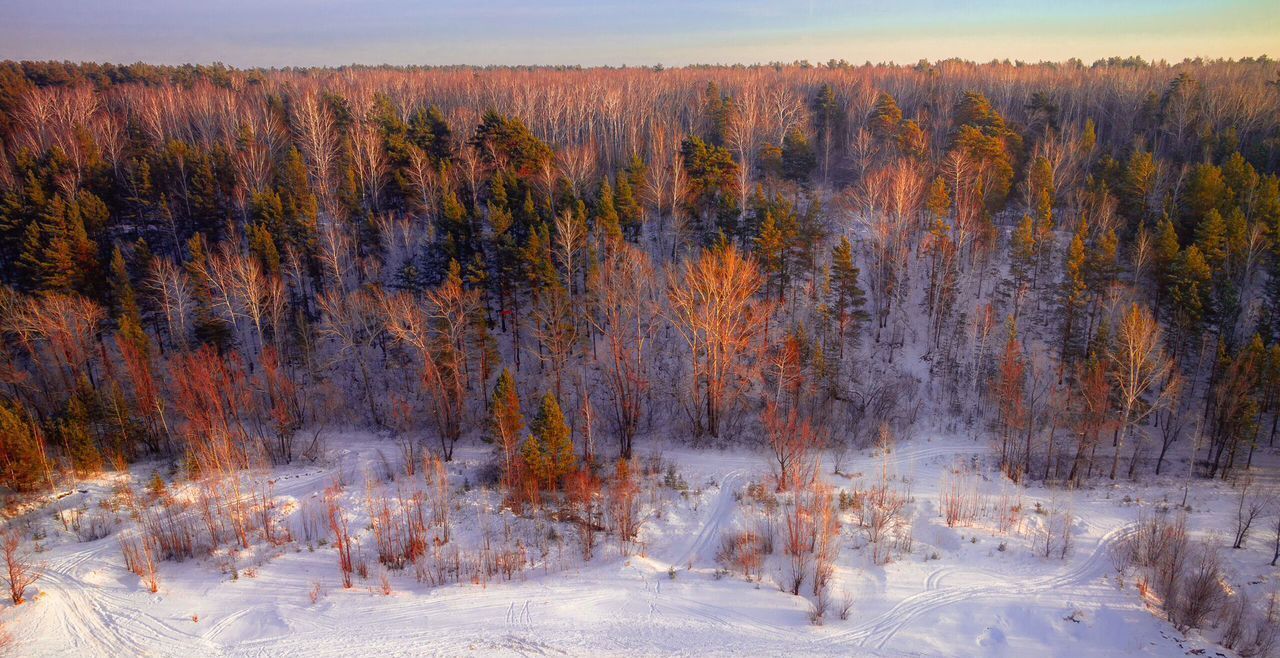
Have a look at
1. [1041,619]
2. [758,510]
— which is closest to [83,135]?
[758,510]

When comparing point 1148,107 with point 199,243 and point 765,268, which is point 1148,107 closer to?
point 765,268

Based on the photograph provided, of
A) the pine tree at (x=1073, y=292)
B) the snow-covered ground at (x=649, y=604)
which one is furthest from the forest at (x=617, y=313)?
the snow-covered ground at (x=649, y=604)

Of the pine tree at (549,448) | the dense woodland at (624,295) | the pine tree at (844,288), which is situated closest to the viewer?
the pine tree at (549,448)

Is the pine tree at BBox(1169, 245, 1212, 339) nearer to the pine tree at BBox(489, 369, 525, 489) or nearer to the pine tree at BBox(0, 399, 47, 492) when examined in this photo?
the pine tree at BBox(489, 369, 525, 489)

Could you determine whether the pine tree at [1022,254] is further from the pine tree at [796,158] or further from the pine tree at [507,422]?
the pine tree at [507,422]

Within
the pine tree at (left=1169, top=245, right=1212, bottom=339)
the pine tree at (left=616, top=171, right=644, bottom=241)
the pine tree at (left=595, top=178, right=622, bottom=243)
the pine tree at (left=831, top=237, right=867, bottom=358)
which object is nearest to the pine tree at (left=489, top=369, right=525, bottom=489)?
the pine tree at (left=595, top=178, right=622, bottom=243)

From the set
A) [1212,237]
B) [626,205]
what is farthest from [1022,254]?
[626,205]
